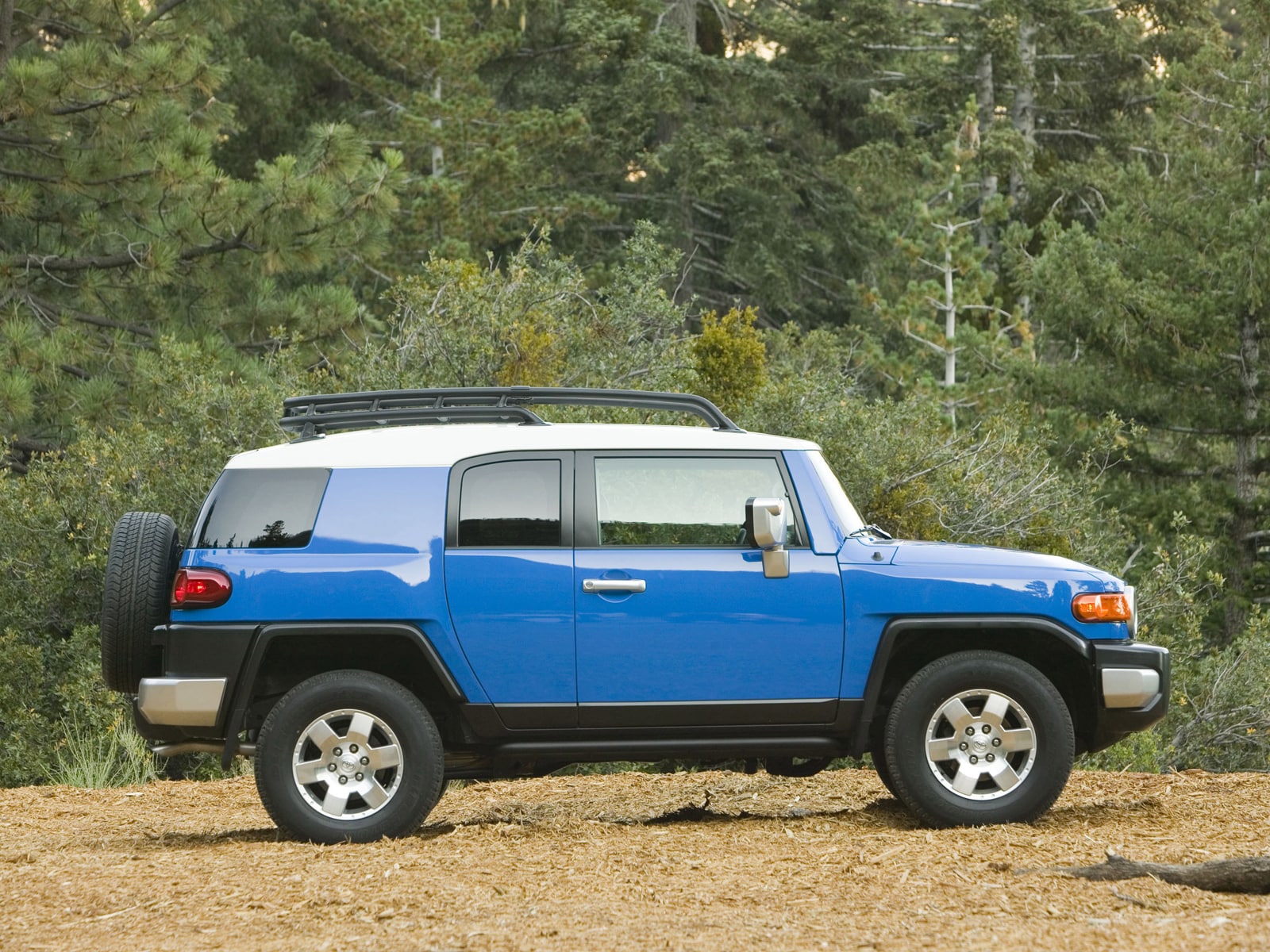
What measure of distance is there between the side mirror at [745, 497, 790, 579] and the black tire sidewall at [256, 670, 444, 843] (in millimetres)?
1646

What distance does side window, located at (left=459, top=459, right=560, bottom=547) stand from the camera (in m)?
7.05

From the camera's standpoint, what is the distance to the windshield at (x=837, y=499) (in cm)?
723

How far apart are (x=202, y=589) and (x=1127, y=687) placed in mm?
4155

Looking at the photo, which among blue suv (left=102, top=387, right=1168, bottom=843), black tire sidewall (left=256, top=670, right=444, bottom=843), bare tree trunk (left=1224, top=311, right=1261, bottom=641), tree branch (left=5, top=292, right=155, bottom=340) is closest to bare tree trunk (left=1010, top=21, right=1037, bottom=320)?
bare tree trunk (left=1224, top=311, right=1261, bottom=641)

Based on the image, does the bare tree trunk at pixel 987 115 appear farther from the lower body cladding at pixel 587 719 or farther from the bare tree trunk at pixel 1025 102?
the lower body cladding at pixel 587 719

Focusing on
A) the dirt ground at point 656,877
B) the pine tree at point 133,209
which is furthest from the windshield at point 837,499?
the pine tree at point 133,209

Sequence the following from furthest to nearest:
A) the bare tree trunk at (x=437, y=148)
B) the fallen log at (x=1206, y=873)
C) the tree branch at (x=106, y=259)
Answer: the bare tree trunk at (x=437, y=148)
the tree branch at (x=106, y=259)
the fallen log at (x=1206, y=873)

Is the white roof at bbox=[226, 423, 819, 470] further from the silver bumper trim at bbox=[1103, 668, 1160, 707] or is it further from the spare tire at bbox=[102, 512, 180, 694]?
the silver bumper trim at bbox=[1103, 668, 1160, 707]

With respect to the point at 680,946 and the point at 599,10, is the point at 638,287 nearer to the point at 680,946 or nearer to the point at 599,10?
the point at 680,946

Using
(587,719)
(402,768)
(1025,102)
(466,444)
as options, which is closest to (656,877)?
(587,719)

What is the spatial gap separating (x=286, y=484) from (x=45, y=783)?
5678 millimetres

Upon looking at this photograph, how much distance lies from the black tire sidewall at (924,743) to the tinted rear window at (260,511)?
9.16 ft

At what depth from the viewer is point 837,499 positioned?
23.9ft

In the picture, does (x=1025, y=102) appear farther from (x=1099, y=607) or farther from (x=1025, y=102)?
(x=1099, y=607)
